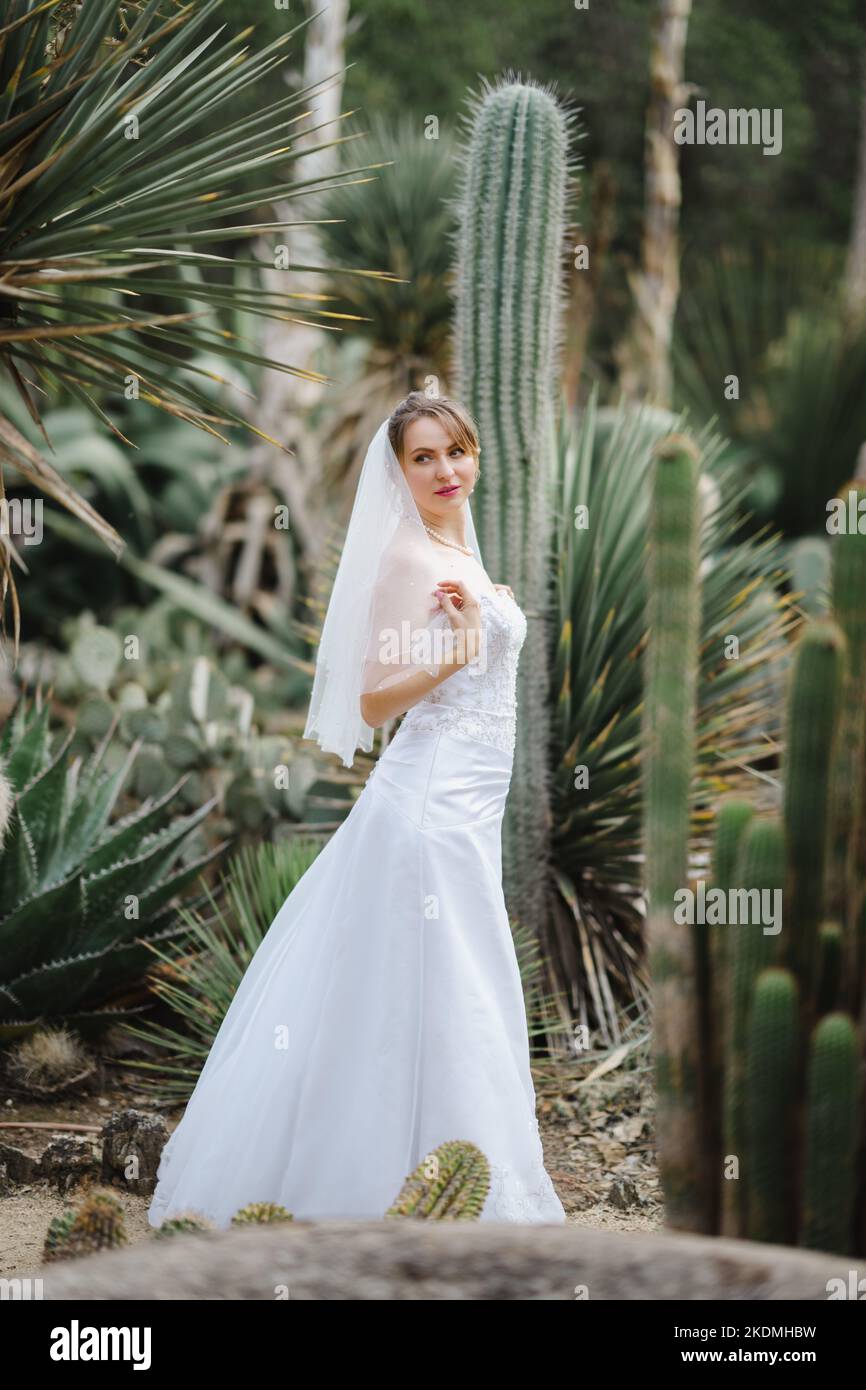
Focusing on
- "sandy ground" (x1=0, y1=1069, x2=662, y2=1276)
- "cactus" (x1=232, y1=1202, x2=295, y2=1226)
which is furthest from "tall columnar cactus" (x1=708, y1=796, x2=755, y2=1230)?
"sandy ground" (x1=0, y1=1069, x2=662, y2=1276)

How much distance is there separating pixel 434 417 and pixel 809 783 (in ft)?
5.71

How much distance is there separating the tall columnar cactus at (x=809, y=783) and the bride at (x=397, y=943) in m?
1.30

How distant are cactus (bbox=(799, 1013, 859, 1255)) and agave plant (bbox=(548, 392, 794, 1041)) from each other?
9.44 ft

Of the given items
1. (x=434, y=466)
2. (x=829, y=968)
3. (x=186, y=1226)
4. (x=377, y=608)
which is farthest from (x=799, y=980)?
(x=434, y=466)

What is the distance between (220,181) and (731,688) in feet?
9.63

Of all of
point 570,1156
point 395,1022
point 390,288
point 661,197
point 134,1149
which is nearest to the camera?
point 395,1022

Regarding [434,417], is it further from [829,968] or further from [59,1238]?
[59,1238]

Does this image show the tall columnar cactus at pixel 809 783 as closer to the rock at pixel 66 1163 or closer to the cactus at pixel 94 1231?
the cactus at pixel 94 1231

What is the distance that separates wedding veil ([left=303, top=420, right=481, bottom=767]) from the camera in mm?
3533

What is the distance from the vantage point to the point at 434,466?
3.67 m

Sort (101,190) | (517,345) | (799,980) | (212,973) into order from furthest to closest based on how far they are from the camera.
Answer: (517,345)
(212,973)
(101,190)
(799,980)

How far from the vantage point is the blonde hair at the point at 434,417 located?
12.1 ft

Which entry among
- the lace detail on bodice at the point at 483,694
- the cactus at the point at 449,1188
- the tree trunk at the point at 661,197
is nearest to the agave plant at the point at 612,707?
the lace detail on bodice at the point at 483,694

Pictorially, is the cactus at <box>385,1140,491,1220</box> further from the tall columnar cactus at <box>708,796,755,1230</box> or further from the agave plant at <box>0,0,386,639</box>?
the agave plant at <box>0,0,386,639</box>
